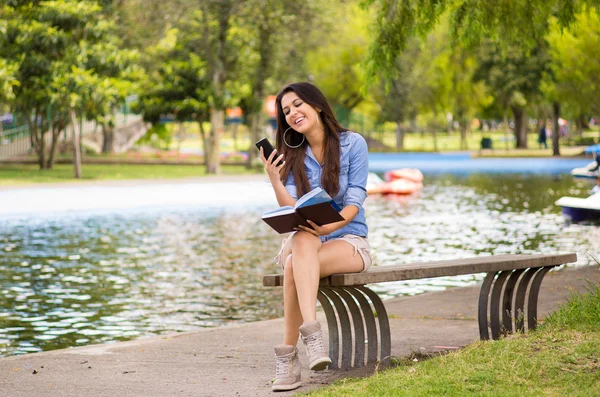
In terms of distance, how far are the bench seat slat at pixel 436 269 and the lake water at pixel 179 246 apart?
351cm

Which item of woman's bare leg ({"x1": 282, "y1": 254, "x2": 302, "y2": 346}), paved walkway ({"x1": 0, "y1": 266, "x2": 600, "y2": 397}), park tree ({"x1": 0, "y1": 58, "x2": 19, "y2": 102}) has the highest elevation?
park tree ({"x1": 0, "y1": 58, "x2": 19, "y2": 102})

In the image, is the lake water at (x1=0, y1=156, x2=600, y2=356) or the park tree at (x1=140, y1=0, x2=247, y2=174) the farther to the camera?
the park tree at (x1=140, y1=0, x2=247, y2=174)

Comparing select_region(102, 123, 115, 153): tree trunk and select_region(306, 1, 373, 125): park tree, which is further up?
select_region(306, 1, 373, 125): park tree

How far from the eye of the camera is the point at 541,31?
510 inches

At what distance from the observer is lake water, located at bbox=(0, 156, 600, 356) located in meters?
10.3

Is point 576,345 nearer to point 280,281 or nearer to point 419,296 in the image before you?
point 280,281

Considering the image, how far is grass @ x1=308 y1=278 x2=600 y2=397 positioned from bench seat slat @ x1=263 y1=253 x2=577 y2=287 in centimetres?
52

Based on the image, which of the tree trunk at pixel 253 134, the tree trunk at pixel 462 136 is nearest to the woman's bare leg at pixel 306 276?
the tree trunk at pixel 253 134

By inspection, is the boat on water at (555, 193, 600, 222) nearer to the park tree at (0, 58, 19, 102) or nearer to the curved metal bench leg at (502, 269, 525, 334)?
the curved metal bench leg at (502, 269, 525, 334)

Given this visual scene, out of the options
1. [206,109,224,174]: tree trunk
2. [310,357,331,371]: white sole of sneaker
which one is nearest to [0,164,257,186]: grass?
[206,109,224,174]: tree trunk

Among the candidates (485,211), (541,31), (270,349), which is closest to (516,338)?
(270,349)

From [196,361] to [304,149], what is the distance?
5.86ft

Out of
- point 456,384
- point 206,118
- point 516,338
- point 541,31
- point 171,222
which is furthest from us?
point 206,118

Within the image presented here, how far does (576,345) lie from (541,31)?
25.0ft
